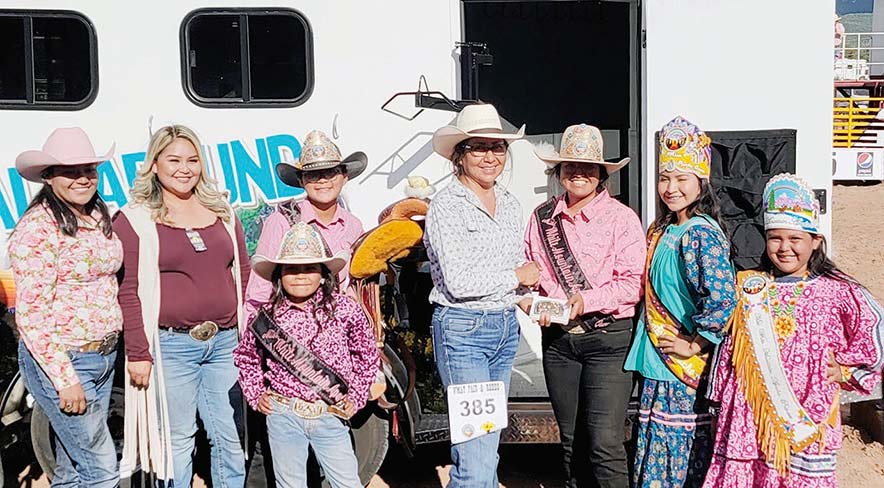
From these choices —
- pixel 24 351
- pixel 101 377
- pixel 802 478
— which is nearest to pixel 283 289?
pixel 101 377

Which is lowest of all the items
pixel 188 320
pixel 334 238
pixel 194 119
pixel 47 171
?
pixel 188 320

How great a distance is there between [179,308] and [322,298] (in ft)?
1.94

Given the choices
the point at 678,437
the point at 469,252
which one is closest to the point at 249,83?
the point at 469,252

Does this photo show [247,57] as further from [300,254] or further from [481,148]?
[481,148]

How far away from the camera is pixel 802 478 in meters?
3.18

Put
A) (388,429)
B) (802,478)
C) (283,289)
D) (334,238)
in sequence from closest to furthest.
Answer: (802,478) → (283,289) → (334,238) → (388,429)

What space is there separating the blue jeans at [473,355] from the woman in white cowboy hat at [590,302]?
0.77ft

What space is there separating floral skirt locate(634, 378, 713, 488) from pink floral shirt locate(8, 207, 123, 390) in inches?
87.2

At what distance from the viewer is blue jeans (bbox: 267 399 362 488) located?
3.37 meters

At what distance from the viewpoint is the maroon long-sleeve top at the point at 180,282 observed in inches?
135

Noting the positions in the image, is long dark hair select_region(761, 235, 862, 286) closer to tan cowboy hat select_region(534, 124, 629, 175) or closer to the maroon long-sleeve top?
tan cowboy hat select_region(534, 124, 629, 175)

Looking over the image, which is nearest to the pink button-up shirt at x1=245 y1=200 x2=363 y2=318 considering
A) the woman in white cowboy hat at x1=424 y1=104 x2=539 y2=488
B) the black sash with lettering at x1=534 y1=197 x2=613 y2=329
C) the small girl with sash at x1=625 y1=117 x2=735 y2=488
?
the woman in white cowboy hat at x1=424 y1=104 x2=539 y2=488

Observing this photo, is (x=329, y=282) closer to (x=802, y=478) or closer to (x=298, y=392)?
(x=298, y=392)

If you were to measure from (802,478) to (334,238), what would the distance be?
2.15 meters
